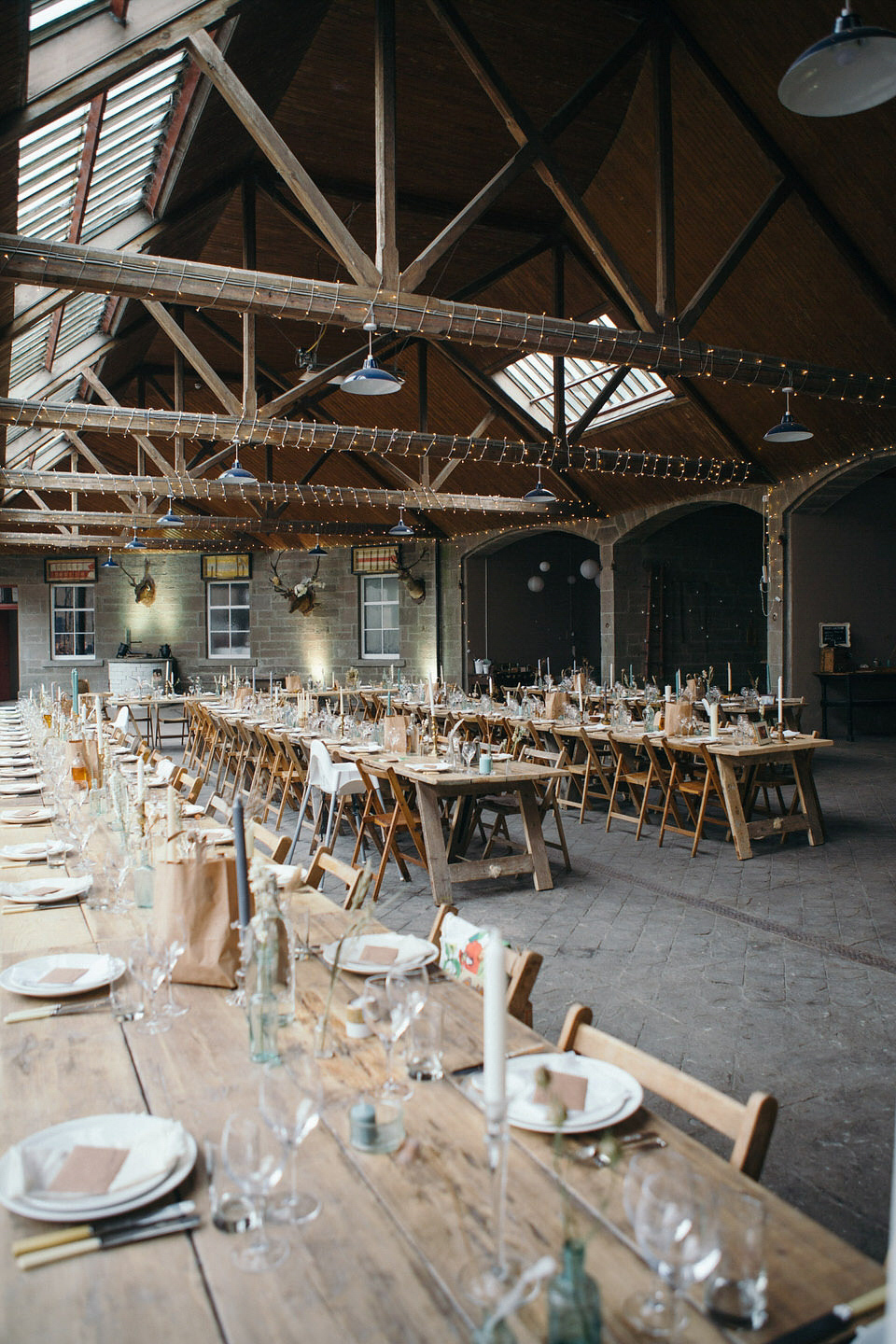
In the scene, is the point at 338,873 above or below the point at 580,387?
below

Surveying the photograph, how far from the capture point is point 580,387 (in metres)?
12.8

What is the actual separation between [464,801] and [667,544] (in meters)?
9.63

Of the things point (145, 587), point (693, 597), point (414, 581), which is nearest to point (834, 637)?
point (693, 597)

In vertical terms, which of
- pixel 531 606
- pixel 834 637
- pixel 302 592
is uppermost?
pixel 302 592

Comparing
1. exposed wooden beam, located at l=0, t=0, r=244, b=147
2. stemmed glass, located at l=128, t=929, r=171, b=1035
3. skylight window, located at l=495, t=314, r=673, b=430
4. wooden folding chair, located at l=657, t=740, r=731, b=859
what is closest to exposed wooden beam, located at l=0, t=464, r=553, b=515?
skylight window, located at l=495, t=314, r=673, b=430

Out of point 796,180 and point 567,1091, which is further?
point 796,180

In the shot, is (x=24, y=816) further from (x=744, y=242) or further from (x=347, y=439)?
(x=744, y=242)

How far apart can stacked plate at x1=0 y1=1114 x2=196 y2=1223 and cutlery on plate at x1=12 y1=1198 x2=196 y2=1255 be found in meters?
0.01

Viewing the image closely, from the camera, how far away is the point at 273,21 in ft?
20.9

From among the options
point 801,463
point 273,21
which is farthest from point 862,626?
point 273,21

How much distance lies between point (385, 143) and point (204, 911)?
18.3 ft

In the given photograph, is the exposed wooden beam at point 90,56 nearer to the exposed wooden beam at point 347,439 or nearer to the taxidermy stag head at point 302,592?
the exposed wooden beam at point 347,439

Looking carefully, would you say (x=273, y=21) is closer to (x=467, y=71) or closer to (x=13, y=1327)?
(x=467, y=71)

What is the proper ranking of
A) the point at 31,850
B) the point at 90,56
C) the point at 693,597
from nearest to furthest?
the point at 31,850, the point at 90,56, the point at 693,597
